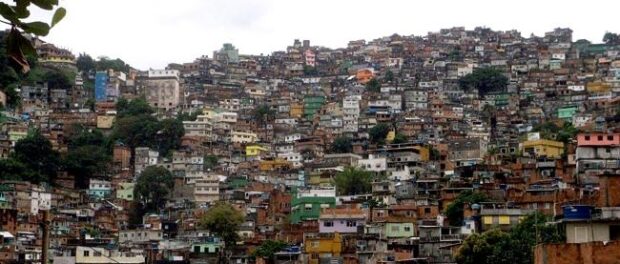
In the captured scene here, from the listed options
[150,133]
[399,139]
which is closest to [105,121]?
[150,133]

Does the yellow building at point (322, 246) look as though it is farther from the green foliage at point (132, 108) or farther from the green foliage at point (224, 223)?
the green foliage at point (132, 108)

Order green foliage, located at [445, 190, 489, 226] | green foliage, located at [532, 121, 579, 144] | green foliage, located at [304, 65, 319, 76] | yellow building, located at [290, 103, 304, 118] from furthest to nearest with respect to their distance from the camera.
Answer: green foliage, located at [304, 65, 319, 76]
yellow building, located at [290, 103, 304, 118]
green foliage, located at [532, 121, 579, 144]
green foliage, located at [445, 190, 489, 226]

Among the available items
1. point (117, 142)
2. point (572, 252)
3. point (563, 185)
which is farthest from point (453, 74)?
point (572, 252)

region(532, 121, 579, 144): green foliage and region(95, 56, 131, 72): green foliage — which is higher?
region(95, 56, 131, 72): green foliage

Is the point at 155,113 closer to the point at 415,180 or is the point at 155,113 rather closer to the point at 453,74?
the point at 453,74

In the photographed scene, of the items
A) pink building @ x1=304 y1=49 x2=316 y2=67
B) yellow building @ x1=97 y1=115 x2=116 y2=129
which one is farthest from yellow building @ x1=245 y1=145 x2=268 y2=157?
pink building @ x1=304 y1=49 x2=316 y2=67

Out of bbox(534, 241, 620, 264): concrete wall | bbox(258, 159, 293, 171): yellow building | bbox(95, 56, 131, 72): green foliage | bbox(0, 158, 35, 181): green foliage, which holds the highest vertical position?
bbox(95, 56, 131, 72): green foliage

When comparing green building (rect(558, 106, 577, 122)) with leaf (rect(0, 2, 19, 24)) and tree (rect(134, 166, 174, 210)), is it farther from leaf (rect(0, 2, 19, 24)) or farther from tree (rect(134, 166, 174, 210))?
leaf (rect(0, 2, 19, 24))
